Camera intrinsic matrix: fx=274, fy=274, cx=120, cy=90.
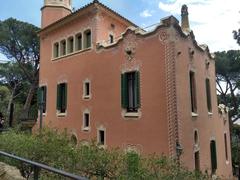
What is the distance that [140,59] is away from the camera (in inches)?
546

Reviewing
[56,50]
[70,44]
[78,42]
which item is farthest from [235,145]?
[56,50]

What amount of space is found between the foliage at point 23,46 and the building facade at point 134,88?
1252 cm

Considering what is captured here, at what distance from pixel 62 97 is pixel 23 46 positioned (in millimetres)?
16539

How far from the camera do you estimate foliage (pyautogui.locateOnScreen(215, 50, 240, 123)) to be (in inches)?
1344

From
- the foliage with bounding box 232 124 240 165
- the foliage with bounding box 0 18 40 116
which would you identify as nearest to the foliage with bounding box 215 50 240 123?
the foliage with bounding box 232 124 240 165

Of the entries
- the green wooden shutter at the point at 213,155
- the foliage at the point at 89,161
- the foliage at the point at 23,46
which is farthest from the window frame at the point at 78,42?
the foliage at the point at 23,46

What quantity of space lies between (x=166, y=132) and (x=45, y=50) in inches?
517

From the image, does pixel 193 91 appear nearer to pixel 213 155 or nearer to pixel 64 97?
pixel 213 155

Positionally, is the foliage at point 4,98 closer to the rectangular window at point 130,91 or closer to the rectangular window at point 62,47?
the rectangular window at point 62,47

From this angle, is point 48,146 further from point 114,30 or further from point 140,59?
point 114,30

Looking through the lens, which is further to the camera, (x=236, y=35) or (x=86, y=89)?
(x=86, y=89)

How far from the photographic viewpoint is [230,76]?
114 ft

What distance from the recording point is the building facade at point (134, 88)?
12.8 m

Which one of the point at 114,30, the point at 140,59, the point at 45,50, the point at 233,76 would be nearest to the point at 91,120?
the point at 140,59
